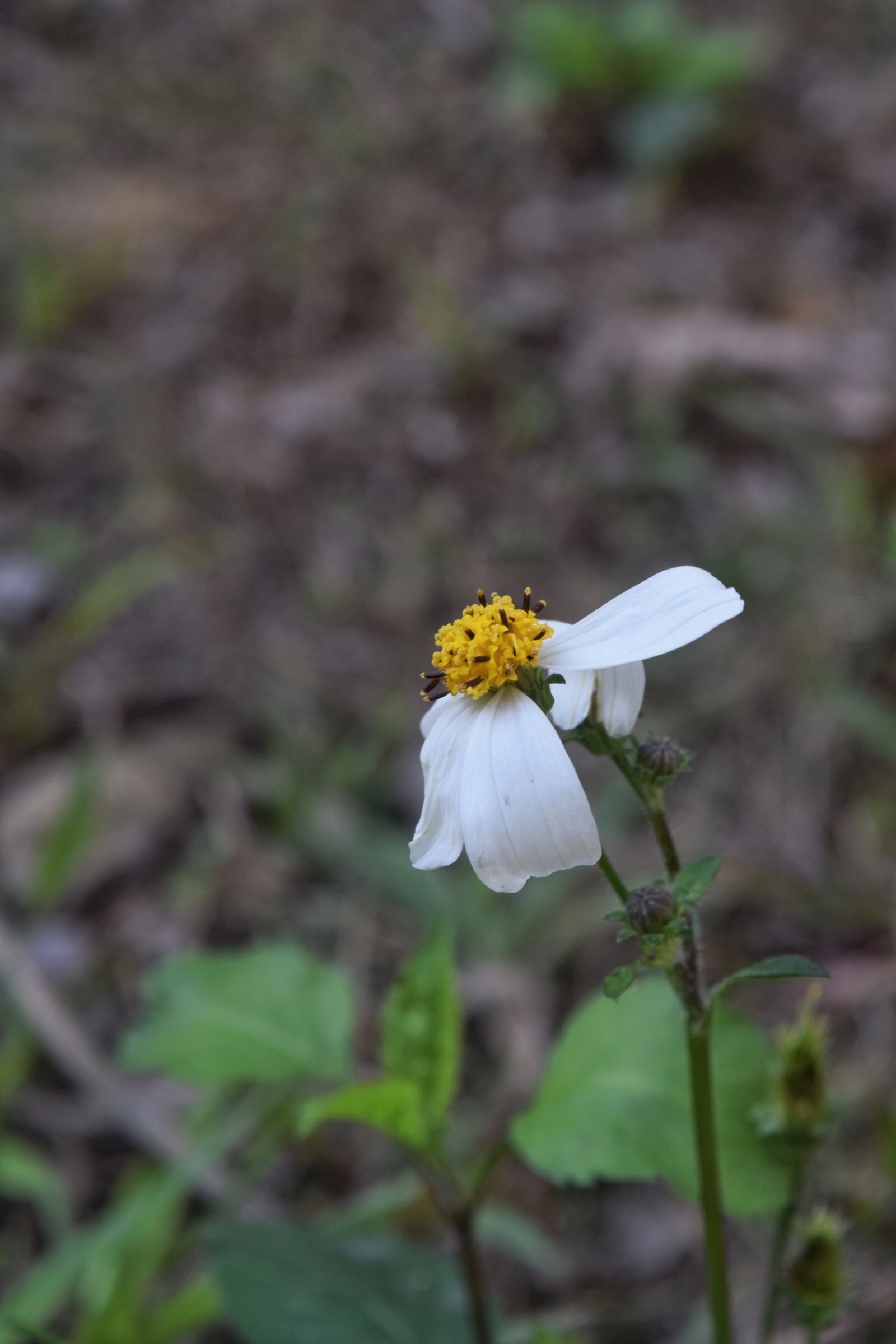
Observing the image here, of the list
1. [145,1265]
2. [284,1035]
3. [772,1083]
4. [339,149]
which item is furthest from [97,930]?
[339,149]

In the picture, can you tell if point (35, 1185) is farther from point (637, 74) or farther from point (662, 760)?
point (637, 74)

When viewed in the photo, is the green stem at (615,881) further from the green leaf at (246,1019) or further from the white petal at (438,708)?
the green leaf at (246,1019)

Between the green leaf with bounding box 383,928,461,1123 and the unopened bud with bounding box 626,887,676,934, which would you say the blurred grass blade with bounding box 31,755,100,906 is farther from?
the unopened bud with bounding box 626,887,676,934

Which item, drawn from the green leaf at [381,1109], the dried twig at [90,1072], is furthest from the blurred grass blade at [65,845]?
the green leaf at [381,1109]

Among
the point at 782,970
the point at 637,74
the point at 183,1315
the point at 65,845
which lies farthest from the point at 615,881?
the point at 637,74

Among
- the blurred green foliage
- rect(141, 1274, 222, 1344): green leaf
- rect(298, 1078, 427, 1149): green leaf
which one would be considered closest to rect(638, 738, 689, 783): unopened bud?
rect(298, 1078, 427, 1149): green leaf

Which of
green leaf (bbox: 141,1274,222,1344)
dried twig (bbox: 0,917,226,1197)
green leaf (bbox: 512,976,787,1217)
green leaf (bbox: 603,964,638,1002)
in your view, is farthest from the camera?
dried twig (bbox: 0,917,226,1197)

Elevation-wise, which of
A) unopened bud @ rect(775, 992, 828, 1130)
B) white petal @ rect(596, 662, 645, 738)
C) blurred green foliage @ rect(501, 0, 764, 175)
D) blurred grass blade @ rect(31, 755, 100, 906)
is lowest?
unopened bud @ rect(775, 992, 828, 1130)
